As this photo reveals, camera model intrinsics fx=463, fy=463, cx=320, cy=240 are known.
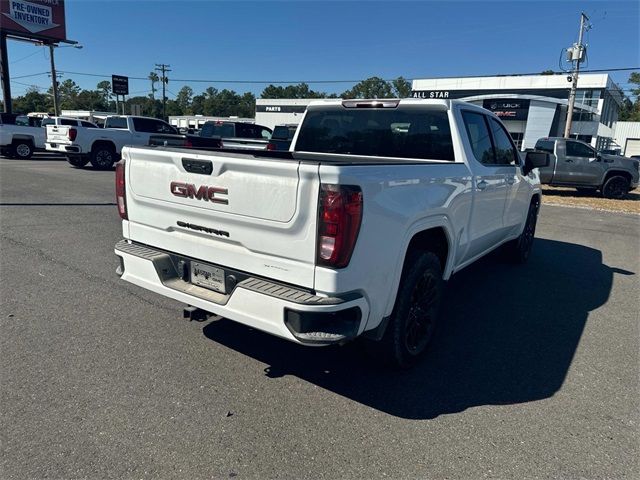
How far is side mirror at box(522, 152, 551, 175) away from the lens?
5.62 meters

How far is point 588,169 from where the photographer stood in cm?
1539

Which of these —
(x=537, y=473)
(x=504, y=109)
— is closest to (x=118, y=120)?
(x=537, y=473)

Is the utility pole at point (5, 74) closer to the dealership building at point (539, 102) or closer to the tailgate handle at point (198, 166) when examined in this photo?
the tailgate handle at point (198, 166)

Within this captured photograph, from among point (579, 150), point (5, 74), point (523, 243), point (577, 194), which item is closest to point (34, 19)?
point (5, 74)

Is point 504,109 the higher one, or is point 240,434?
point 504,109

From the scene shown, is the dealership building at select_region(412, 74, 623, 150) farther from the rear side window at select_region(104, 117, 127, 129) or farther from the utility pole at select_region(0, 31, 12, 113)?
the utility pole at select_region(0, 31, 12, 113)

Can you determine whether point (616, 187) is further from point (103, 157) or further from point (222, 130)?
point (103, 157)

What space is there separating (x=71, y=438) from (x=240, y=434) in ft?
3.02

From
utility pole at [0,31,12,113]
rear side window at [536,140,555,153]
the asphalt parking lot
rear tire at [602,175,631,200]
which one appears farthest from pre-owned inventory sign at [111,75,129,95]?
the asphalt parking lot

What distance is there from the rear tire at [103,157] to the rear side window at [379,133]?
14336 mm

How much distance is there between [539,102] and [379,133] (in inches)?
1744

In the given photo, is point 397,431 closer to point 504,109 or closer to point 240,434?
point 240,434

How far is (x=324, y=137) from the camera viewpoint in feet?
16.3

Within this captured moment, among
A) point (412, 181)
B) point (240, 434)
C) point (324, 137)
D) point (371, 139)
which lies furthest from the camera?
point (324, 137)
